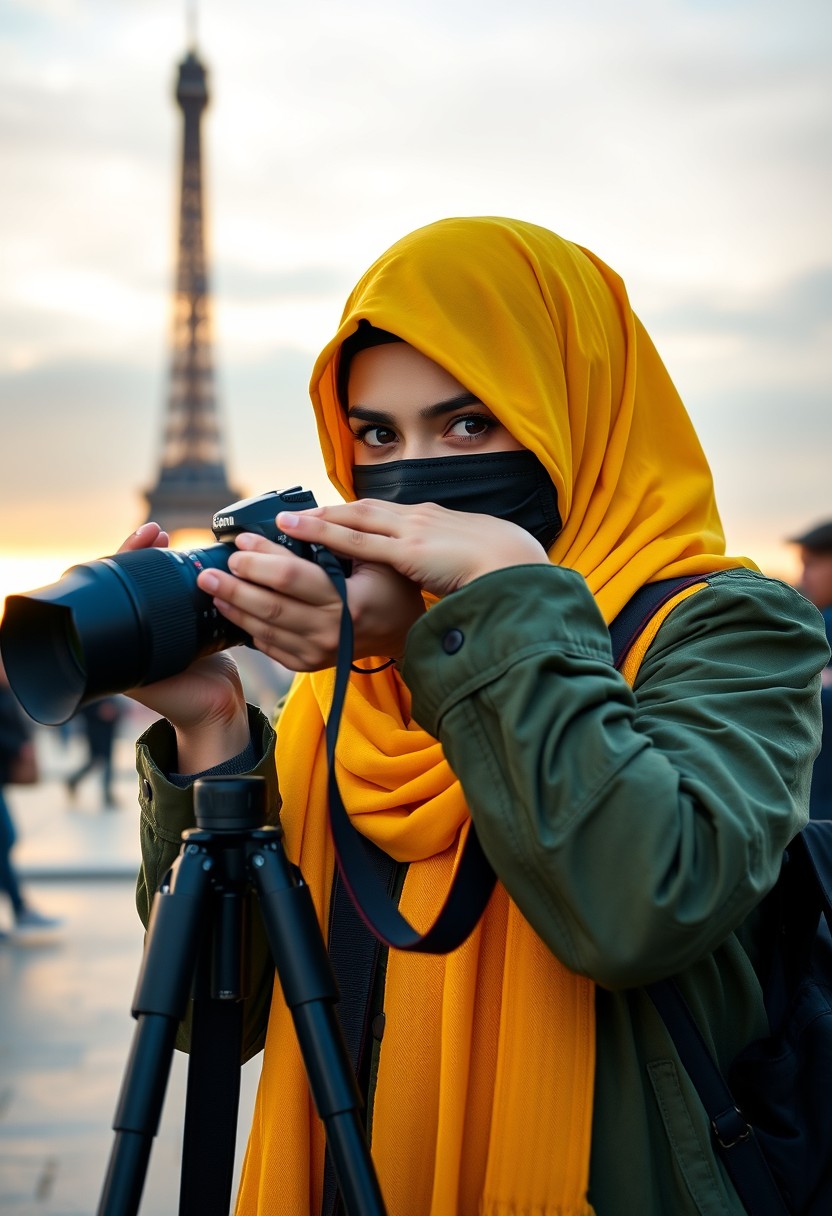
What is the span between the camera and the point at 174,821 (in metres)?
1.59

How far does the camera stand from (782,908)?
5.30 feet

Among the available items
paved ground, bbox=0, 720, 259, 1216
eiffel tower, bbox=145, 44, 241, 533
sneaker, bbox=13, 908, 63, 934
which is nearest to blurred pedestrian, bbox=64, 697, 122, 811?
paved ground, bbox=0, 720, 259, 1216

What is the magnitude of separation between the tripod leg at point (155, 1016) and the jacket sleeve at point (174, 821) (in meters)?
0.28

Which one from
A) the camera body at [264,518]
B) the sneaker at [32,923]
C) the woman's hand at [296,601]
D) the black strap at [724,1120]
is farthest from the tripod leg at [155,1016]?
the sneaker at [32,923]

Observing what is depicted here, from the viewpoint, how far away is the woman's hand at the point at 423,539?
138 cm

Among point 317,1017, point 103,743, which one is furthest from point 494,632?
point 103,743

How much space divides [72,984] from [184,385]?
35.9 meters

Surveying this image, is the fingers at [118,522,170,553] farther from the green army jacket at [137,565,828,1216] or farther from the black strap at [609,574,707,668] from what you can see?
the black strap at [609,574,707,668]

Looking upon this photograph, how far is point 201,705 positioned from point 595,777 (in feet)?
1.86

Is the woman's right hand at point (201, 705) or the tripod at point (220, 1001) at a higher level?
the woman's right hand at point (201, 705)

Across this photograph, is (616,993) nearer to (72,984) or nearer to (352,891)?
(352,891)

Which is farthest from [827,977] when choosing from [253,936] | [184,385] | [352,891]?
[184,385]

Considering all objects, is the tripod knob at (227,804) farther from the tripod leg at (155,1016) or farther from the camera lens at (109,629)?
the camera lens at (109,629)

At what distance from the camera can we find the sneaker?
6996 mm
